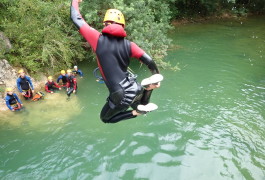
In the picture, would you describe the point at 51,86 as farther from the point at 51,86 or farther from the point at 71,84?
the point at 71,84

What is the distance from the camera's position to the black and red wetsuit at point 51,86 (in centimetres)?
978

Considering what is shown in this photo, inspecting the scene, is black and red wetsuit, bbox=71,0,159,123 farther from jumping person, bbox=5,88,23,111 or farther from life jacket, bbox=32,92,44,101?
life jacket, bbox=32,92,44,101

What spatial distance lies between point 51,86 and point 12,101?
1692 mm

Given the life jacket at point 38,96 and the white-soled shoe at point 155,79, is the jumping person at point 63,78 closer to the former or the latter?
the life jacket at point 38,96

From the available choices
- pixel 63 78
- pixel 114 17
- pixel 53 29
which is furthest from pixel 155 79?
pixel 53 29

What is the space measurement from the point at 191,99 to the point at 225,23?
49.5ft

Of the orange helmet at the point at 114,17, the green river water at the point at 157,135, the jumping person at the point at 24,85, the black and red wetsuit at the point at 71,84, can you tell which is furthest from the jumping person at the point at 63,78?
the orange helmet at the point at 114,17

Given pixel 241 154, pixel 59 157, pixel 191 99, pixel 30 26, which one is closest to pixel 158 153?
pixel 241 154

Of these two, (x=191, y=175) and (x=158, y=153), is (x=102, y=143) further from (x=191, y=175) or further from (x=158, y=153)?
(x=191, y=175)

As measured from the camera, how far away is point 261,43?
15.4 m

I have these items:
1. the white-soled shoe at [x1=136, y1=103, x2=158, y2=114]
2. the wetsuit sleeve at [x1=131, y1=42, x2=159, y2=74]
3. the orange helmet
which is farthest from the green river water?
the orange helmet

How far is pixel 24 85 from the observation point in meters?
9.35

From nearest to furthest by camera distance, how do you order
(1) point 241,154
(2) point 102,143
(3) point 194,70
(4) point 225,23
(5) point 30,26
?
(1) point 241,154 < (2) point 102,143 < (5) point 30,26 < (3) point 194,70 < (4) point 225,23

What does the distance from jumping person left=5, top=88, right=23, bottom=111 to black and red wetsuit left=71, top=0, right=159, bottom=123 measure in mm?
5898
